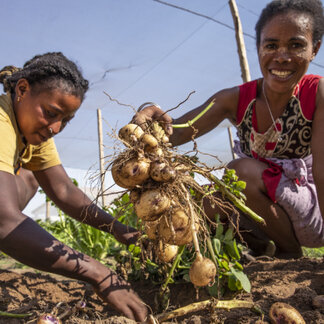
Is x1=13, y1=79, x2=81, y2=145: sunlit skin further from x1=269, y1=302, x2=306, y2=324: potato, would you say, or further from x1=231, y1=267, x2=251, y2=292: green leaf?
x1=269, y1=302, x2=306, y2=324: potato

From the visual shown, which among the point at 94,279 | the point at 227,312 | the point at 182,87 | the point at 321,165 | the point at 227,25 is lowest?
the point at 227,312

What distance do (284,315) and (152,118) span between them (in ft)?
2.98

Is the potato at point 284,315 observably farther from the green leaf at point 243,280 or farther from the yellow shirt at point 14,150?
the yellow shirt at point 14,150

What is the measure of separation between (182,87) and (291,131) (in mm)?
5728

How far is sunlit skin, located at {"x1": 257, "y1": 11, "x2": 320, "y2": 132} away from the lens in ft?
6.02

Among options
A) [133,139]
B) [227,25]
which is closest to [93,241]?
[133,139]

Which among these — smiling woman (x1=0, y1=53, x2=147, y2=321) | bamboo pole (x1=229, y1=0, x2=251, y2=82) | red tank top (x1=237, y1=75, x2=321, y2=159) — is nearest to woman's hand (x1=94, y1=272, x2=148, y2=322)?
smiling woman (x1=0, y1=53, x2=147, y2=321)

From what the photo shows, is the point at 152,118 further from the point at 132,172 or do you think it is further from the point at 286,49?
the point at 286,49

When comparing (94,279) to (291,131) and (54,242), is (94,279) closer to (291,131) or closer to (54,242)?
(54,242)

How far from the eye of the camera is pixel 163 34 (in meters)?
6.48

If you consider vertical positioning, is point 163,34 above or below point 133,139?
above

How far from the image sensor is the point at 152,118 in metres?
1.53

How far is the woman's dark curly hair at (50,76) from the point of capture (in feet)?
5.77

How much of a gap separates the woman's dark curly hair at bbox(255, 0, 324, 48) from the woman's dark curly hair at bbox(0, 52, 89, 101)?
108 centimetres
